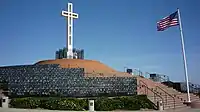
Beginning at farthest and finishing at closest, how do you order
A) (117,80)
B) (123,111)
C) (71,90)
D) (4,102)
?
(117,80) → (71,90) → (4,102) → (123,111)

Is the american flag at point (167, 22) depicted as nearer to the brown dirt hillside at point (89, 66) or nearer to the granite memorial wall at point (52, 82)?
the granite memorial wall at point (52, 82)

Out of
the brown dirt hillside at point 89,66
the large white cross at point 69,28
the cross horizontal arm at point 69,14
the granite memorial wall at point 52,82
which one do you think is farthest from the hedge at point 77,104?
the cross horizontal arm at point 69,14

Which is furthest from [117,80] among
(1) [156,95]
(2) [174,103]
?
(2) [174,103]

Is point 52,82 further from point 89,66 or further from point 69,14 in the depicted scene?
point 69,14

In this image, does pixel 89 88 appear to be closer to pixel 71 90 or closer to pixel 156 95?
pixel 71 90

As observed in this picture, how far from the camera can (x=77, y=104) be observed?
17.7m

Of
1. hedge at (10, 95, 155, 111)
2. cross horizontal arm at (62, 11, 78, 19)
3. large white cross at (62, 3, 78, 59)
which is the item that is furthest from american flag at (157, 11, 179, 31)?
cross horizontal arm at (62, 11, 78, 19)

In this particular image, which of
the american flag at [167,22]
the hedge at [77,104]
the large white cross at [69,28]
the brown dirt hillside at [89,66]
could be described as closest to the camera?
the hedge at [77,104]

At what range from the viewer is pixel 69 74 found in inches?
840

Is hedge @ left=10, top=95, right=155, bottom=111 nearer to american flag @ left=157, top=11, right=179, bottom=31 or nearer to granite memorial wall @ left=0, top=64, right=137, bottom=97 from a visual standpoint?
granite memorial wall @ left=0, top=64, right=137, bottom=97

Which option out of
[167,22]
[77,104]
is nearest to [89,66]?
[167,22]

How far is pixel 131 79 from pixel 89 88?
391 cm

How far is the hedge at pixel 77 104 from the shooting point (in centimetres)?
1762

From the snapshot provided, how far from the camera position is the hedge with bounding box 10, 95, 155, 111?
17.6m
